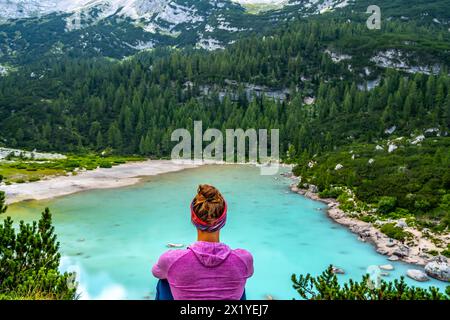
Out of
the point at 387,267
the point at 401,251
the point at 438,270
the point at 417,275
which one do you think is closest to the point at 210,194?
the point at 417,275

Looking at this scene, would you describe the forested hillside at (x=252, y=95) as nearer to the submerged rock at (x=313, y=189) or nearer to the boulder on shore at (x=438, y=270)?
the submerged rock at (x=313, y=189)

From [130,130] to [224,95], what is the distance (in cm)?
3919

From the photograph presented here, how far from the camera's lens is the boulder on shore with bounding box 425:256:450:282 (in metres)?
22.2

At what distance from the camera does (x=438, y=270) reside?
73.8 feet

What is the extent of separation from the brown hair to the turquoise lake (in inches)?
651

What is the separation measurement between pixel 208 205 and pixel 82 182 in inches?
2168

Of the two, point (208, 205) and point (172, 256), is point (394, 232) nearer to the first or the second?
point (208, 205)

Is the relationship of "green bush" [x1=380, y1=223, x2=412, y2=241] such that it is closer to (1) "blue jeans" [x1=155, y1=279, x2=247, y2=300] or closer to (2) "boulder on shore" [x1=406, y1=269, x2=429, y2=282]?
(2) "boulder on shore" [x1=406, y1=269, x2=429, y2=282]

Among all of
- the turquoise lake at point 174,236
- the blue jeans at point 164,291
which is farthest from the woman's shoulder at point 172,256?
the turquoise lake at point 174,236

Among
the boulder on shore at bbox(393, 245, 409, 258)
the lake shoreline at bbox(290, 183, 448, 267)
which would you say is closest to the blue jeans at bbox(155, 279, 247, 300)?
the lake shoreline at bbox(290, 183, 448, 267)

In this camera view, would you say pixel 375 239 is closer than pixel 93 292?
No
